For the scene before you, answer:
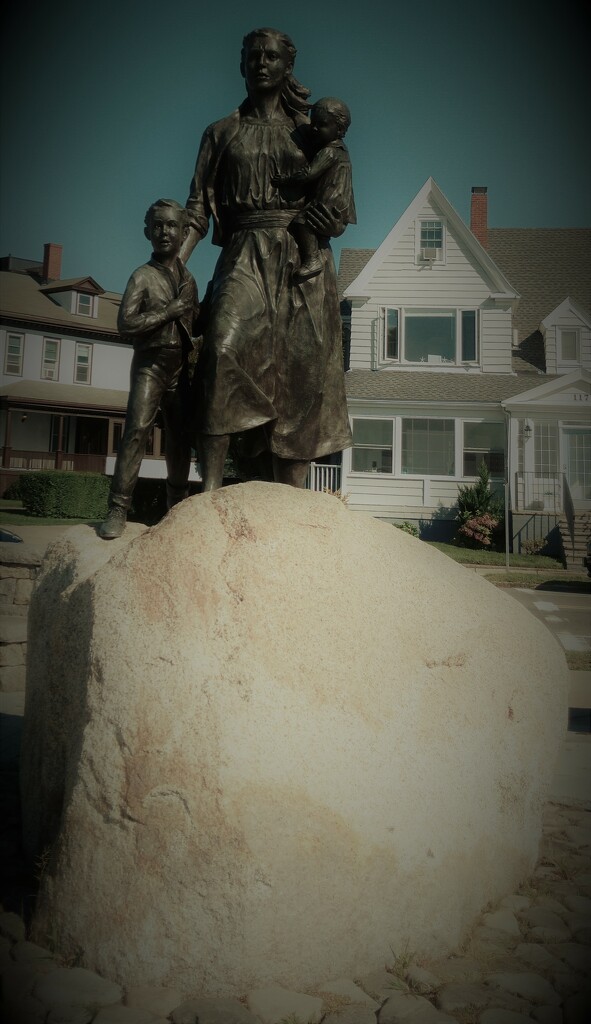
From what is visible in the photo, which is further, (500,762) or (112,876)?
(500,762)

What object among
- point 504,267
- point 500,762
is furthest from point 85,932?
point 504,267

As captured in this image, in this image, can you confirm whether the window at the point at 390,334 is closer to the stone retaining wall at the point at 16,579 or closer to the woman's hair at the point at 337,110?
the stone retaining wall at the point at 16,579

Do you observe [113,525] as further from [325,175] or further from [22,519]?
[22,519]

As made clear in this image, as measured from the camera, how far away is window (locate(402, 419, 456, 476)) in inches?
836

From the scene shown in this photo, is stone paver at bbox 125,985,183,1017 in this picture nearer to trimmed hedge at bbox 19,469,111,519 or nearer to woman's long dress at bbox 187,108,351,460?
woman's long dress at bbox 187,108,351,460

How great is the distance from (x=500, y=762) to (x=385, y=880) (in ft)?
2.56

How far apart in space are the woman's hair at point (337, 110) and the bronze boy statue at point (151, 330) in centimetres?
92

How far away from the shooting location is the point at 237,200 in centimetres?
423

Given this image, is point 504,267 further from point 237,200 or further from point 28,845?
point 28,845

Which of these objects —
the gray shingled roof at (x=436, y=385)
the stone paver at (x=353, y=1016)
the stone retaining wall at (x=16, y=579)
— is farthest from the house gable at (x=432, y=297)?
the stone paver at (x=353, y=1016)

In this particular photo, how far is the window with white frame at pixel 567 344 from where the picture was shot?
73.6 ft

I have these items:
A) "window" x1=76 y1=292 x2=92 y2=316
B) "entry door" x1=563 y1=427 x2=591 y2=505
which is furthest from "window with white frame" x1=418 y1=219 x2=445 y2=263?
"window" x1=76 y1=292 x2=92 y2=316

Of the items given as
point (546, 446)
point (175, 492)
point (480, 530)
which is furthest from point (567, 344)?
point (175, 492)

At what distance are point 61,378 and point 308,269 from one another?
2793 centimetres
